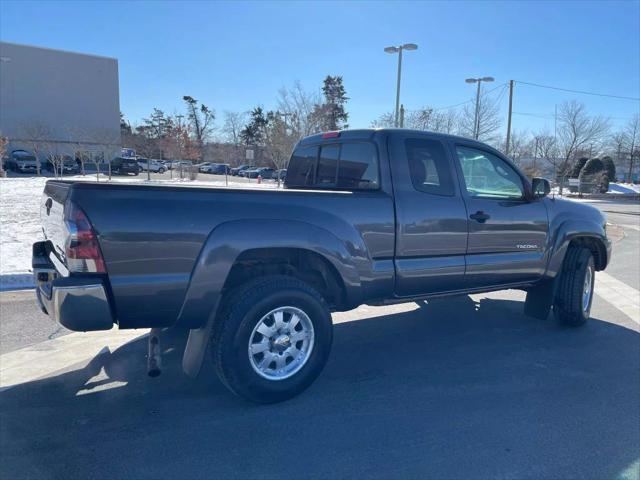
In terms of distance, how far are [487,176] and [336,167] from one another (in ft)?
4.87

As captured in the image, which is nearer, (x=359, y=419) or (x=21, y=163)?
(x=359, y=419)

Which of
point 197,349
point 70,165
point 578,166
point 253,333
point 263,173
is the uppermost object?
point 578,166

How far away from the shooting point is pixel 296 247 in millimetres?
3389

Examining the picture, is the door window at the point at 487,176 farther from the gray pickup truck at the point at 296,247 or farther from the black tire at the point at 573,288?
the black tire at the point at 573,288

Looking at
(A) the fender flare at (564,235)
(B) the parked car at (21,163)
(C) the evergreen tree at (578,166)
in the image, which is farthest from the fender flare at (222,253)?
(C) the evergreen tree at (578,166)

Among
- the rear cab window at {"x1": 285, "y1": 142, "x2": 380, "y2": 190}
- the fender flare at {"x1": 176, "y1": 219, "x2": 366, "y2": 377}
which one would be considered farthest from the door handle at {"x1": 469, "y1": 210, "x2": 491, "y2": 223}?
the fender flare at {"x1": 176, "y1": 219, "x2": 366, "y2": 377}

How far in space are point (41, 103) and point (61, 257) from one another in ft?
177

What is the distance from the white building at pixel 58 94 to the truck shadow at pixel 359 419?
43964mm

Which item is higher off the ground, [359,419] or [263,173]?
[263,173]

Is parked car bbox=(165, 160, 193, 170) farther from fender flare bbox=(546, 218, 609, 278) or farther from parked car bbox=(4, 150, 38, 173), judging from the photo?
fender flare bbox=(546, 218, 609, 278)

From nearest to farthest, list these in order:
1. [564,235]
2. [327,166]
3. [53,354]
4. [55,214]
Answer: [55,214]
[53,354]
[327,166]
[564,235]

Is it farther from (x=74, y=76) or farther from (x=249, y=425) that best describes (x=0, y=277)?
(x=74, y=76)

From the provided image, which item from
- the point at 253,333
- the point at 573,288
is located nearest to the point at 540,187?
the point at 573,288

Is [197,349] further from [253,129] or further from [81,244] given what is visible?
[253,129]
